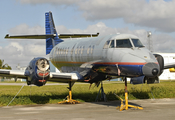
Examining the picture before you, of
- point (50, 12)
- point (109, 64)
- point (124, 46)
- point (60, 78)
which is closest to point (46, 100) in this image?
point (60, 78)

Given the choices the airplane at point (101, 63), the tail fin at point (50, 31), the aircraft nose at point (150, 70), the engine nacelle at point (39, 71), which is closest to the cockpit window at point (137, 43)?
the airplane at point (101, 63)

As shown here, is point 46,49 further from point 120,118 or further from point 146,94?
point 120,118

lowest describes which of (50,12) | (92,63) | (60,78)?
(60,78)

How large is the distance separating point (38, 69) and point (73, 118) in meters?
4.11

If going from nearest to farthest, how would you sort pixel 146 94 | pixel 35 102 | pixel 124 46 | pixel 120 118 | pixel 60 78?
pixel 120 118 → pixel 124 46 → pixel 60 78 → pixel 35 102 → pixel 146 94

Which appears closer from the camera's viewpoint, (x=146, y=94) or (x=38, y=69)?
(x=38, y=69)

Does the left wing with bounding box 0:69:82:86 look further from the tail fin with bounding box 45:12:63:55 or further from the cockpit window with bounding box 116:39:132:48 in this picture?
the tail fin with bounding box 45:12:63:55

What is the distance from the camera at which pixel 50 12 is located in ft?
75.0

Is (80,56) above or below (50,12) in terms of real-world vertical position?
below

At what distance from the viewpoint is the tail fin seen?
69.1 feet

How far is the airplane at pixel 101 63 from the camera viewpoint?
1127 cm

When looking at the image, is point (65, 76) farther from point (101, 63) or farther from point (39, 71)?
point (101, 63)

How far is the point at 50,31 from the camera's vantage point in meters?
22.1

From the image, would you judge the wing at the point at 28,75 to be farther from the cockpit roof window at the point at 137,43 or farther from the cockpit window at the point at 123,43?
the cockpit roof window at the point at 137,43
